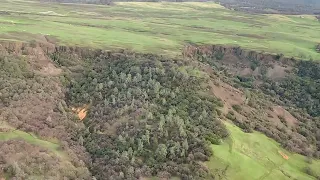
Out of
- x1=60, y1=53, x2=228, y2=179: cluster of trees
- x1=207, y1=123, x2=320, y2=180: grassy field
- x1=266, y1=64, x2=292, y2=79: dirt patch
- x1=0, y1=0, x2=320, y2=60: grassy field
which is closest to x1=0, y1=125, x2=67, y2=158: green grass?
x1=60, y1=53, x2=228, y2=179: cluster of trees

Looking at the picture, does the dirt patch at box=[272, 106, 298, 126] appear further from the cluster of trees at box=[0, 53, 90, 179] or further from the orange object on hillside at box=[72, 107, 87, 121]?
the cluster of trees at box=[0, 53, 90, 179]

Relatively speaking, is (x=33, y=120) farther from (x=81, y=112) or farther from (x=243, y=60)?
(x=243, y=60)

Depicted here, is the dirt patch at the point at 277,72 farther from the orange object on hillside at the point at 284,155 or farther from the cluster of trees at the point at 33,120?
the cluster of trees at the point at 33,120

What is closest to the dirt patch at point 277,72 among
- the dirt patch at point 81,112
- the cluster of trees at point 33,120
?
the dirt patch at point 81,112

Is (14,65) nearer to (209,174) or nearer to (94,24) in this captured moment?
(209,174)

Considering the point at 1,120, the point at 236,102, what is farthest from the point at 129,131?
the point at 236,102

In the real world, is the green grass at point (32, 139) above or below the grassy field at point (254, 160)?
above

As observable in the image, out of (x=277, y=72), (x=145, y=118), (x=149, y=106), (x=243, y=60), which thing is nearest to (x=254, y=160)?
(x=145, y=118)
